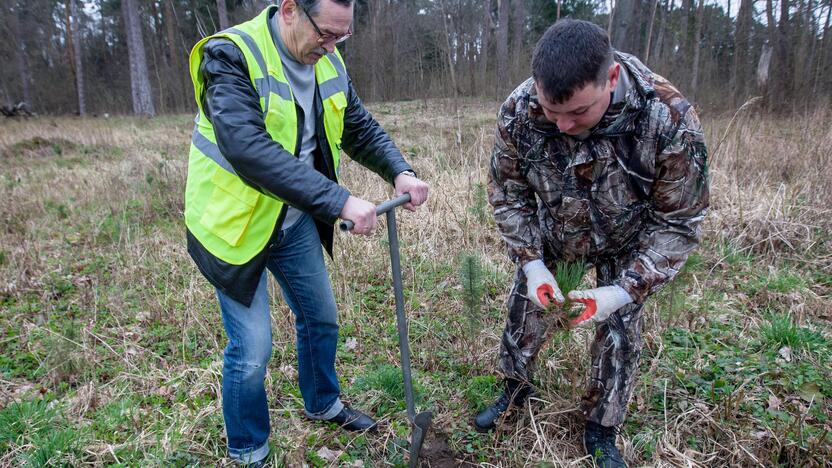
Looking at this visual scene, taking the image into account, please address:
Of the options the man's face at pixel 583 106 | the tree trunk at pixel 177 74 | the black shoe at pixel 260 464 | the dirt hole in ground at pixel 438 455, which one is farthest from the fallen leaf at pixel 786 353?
the tree trunk at pixel 177 74

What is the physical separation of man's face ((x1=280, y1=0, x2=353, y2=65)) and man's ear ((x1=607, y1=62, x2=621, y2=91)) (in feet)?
3.15

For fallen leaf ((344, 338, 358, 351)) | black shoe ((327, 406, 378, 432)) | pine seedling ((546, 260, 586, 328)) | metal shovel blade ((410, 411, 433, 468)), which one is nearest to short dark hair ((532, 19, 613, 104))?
pine seedling ((546, 260, 586, 328))

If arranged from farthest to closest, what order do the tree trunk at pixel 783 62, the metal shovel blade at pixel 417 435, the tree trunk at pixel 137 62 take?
1. the tree trunk at pixel 137 62
2. the tree trunk at pixel 783 62
3. the metal shovel blade at pixel 417 435

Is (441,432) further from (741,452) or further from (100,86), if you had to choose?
(100,86)

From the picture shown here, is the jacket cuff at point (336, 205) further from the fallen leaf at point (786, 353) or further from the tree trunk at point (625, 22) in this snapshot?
the tree trunk at point (625, 22)

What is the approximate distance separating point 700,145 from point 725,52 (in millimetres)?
15118

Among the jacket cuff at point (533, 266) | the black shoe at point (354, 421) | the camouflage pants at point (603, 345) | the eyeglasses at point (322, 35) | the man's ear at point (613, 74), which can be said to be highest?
the eyeglasses at point (322, 35)

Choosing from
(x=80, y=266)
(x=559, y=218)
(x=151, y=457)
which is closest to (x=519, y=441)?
(x=559, y=218)

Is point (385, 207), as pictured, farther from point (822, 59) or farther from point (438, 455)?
point (822, 59)

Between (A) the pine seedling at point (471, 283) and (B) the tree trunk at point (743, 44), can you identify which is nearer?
(A) the pine seedling at point (471, 283)

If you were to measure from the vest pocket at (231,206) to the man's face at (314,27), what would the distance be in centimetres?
56

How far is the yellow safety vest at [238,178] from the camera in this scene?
74.6 inches

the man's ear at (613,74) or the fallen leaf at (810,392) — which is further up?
the man's ear at (613,74)

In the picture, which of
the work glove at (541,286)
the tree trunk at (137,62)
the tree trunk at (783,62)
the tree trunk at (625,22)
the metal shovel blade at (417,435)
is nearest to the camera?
the work glove at (541,286)
